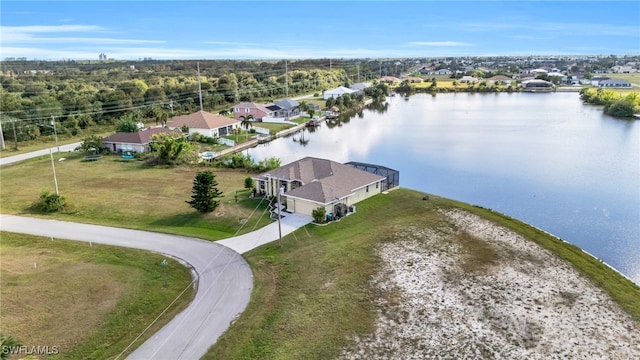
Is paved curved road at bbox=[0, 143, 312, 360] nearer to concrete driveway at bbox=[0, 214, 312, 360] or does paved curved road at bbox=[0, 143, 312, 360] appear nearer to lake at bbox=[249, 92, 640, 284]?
concrete driveway at bbox=[0, 214, 312, 360]

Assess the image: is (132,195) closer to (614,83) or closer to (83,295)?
(83,295)

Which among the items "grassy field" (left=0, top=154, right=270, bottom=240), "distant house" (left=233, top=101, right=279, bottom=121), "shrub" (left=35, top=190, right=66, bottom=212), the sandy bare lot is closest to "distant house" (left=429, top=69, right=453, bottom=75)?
"distant house" (left=233, top=101, right=279, bottom=121)

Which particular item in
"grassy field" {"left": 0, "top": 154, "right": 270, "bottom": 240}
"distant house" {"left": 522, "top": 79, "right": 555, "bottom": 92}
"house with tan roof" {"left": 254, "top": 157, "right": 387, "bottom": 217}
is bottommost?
"grassy field" {"left": 0, "top": 154, "right": 270, "bottom": 240}

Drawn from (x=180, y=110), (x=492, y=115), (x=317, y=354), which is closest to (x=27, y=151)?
(x=180, y=110)

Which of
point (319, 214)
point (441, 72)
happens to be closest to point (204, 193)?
point (319, 214)

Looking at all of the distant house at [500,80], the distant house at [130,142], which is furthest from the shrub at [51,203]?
the distant house at [500,80]

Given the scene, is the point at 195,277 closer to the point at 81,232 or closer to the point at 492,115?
the point at 81,232
